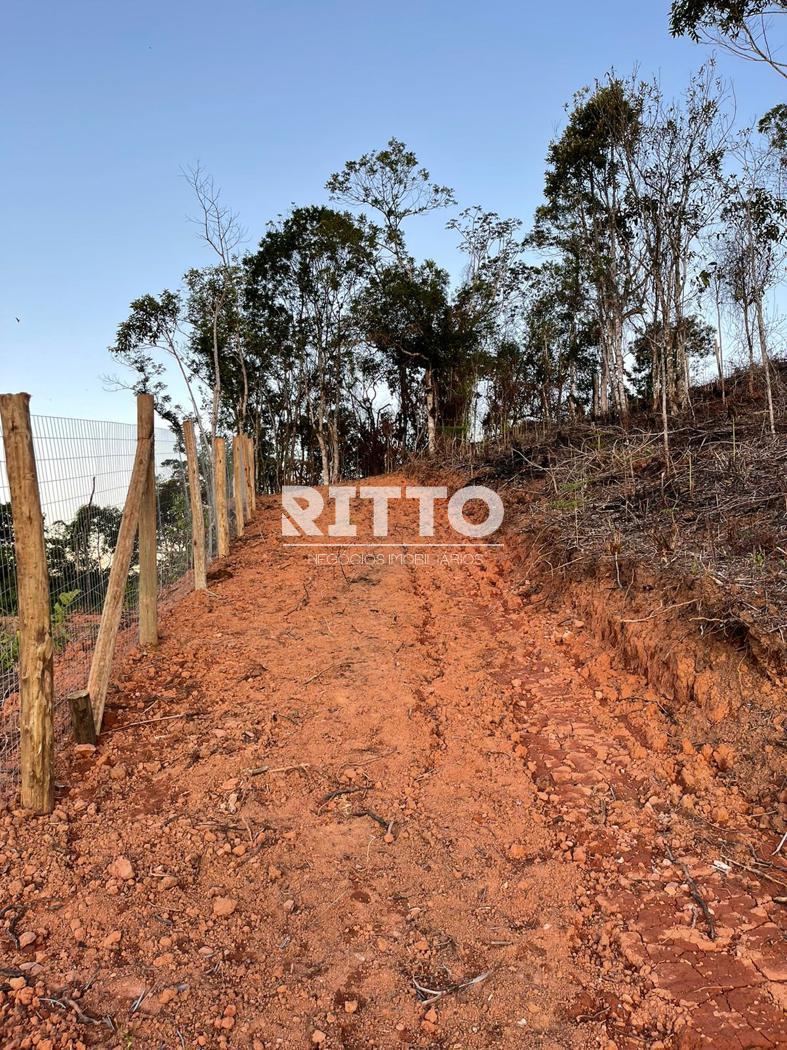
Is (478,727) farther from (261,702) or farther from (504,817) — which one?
(261,702)

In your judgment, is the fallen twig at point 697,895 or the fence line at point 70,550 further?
the fence line at point 70,550

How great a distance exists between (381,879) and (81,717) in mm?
1892

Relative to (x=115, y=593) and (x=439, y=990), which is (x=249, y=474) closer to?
(x=115, y=593)

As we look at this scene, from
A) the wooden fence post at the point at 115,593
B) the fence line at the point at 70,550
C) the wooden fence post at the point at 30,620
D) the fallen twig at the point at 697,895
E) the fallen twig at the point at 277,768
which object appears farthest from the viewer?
the wooden fence post at the point at 115,593

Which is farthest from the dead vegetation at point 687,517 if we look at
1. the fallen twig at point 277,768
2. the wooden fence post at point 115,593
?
the wooden fence post at point 115,593

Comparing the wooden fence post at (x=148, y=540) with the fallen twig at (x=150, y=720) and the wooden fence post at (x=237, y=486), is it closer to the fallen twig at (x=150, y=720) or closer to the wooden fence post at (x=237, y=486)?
the fallen twig at (x=150, y=720)

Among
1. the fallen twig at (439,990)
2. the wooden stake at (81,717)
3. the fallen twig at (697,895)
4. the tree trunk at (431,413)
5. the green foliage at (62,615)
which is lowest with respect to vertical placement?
the fallen twig at (439,990)

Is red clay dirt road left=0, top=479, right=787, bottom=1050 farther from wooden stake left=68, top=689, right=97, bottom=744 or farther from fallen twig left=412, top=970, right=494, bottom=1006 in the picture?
wooden stake left=68, top=689, right=97, bottom=744

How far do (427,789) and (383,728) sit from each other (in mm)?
629

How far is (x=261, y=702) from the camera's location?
4.17m

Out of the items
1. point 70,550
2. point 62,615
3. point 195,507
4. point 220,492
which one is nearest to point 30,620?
point 70,550

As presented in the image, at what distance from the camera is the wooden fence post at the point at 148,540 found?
4.76 meters
